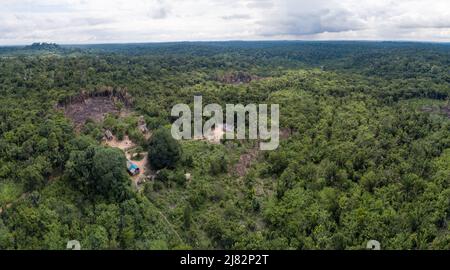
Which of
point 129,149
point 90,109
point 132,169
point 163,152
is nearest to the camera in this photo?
point 132,169

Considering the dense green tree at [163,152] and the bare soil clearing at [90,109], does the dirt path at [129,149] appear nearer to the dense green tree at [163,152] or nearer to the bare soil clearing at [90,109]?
the dense green tree at [163,152]

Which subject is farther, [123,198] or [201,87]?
[201,87]

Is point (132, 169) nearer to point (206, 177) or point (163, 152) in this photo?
point (163, 152)

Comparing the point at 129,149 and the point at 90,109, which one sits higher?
the point at 90,109

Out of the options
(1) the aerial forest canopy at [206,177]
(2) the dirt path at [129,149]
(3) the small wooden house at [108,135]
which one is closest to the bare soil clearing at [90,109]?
(1) the aerial forest canopy at [206,177]

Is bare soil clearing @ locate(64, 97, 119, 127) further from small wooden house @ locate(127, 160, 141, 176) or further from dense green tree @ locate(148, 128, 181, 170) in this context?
dense green tree @ locate(148, 128, 181, 170)

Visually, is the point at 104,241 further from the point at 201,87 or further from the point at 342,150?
the point at 201,87

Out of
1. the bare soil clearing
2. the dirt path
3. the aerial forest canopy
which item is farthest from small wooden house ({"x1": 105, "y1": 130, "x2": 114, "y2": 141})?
the bare soil clearing

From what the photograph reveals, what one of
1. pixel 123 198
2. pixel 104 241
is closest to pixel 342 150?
pixel 123 198

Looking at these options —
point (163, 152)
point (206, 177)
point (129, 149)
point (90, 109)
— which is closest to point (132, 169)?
point (163, 152)
